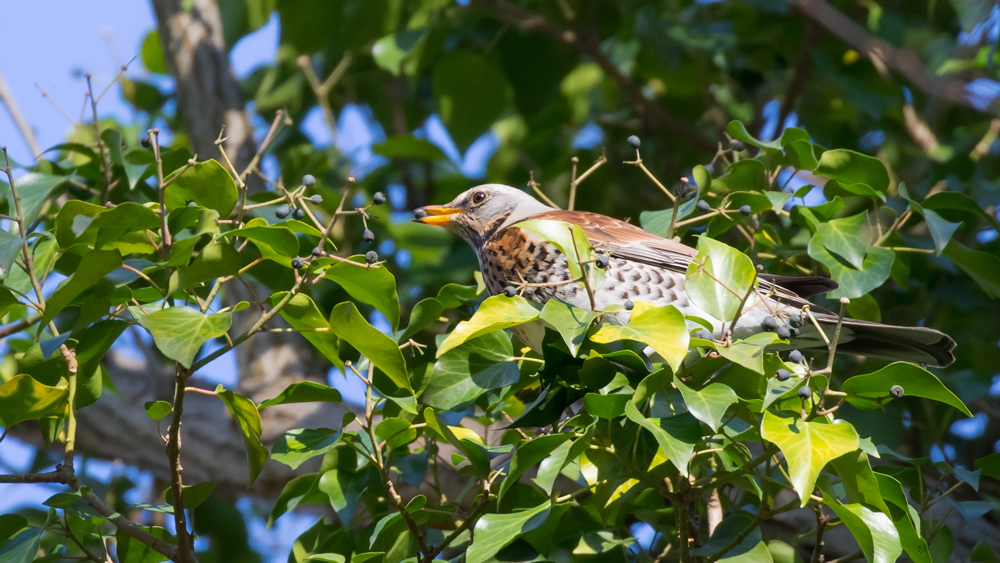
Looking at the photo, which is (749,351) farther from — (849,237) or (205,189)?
(205,189)

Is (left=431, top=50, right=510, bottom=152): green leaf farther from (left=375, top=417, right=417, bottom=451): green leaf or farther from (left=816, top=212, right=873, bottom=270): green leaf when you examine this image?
(left=375, top=417, right=417, bottom=451): green leaf

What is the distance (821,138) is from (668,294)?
1954 mm

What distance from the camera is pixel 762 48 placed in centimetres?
458

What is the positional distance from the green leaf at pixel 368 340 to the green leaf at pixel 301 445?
0.27 metres

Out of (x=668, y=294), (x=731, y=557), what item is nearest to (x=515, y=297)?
(x=731, y=557)

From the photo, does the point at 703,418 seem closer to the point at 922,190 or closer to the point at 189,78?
the point at 922,190

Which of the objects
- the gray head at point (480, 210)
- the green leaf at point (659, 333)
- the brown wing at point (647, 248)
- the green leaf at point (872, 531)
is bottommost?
the gray head at point (480, 210)

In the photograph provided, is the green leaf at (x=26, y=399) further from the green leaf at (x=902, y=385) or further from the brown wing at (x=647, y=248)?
the green leaf at (x=902, y=385)

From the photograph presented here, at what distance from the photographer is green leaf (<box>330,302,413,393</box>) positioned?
1.79m

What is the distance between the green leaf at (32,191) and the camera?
225 cm

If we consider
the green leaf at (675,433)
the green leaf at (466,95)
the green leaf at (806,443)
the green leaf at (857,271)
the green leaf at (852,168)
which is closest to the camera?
the green leaf at (806,443)

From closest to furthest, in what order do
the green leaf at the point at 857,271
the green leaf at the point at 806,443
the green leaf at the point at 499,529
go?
the green leaf at the point at 806,443 < the green leaf at the point at 499,529 < the green leaf at the point at 857,271

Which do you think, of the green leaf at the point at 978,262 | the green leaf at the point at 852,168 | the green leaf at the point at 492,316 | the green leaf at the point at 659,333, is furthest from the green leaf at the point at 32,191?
the green leaf at the point at 978,262

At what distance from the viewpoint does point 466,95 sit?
3984mm
